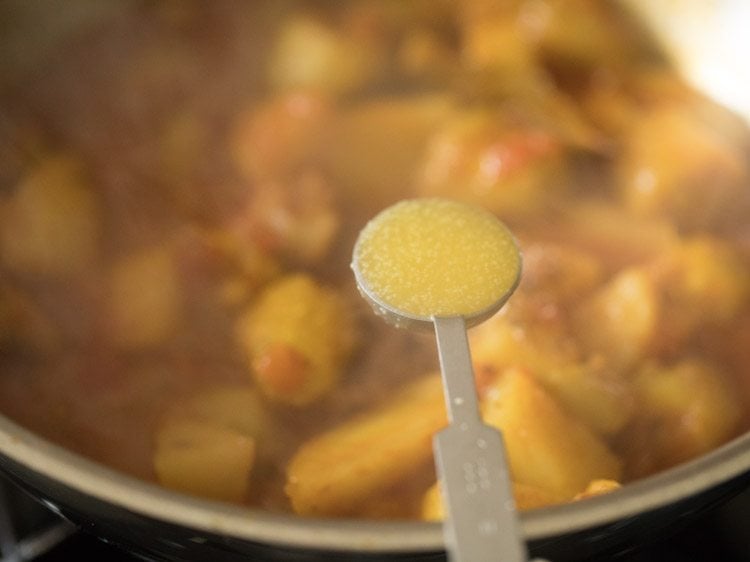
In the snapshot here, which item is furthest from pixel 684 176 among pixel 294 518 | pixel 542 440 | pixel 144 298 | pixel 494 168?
pixel 294 518

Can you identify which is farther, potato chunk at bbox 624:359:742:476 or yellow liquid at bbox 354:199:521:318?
potato chunk at bbox 624:359:742:476

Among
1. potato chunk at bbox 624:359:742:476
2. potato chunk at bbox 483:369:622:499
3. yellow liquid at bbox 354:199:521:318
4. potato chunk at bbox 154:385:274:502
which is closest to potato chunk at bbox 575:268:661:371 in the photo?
potato chunk at bbox 624:359:742:476

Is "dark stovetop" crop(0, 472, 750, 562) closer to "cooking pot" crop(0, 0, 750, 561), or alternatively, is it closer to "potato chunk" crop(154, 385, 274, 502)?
"potato chunk" crop(154, 385, 274, 502)

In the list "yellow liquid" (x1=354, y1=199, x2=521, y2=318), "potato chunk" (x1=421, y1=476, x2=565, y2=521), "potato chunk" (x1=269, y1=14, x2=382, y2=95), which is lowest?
"potato chunk" (x1=421, y1=476, x2=565, y2=521)

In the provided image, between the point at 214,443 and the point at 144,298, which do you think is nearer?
the point at 214,443

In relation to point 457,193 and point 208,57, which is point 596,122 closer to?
point 457,193

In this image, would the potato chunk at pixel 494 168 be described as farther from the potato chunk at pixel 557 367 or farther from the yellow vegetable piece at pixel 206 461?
the yellow vegetable piece at pixel 206 461

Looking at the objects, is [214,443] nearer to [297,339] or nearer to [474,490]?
[297,339]
